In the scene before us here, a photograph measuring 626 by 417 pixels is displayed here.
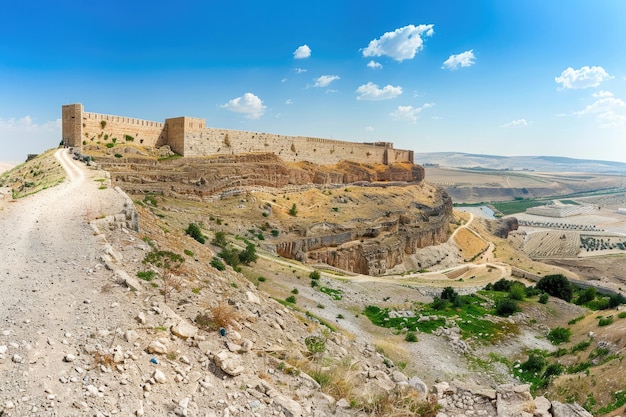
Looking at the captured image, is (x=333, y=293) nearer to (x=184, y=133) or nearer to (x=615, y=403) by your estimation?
(x=615, y=403)

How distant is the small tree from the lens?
850 cm

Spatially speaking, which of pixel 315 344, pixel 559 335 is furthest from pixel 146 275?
pixel 559 335

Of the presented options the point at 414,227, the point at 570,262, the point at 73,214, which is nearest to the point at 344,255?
the point at 414,227

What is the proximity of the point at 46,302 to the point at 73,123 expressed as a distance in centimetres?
2808

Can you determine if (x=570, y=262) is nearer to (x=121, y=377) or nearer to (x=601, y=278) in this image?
(x=601, y=278)

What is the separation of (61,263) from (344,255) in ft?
84.4

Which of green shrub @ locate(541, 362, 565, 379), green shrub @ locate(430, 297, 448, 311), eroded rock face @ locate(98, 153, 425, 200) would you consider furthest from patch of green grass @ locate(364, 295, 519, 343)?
eroded rock face @ locate(98, 153, 425, 200)

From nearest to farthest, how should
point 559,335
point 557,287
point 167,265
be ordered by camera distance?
point 167,265 → point 559,335 → point 557,287

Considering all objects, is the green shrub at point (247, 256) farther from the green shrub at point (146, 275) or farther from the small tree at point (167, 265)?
the green shrub at point (146, 275)

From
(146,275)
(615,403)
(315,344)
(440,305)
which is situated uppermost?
(146,275)

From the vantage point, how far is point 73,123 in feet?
99.8

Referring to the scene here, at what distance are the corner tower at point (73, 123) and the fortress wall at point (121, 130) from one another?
15.3 inches

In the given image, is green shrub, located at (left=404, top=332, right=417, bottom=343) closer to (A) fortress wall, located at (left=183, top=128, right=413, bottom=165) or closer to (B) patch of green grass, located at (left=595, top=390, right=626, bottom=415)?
(B) patch of green grass, located at (left=595, top=390, right=626, bottom=415)

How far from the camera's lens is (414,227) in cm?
4266
